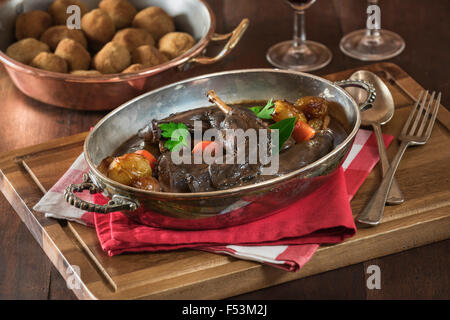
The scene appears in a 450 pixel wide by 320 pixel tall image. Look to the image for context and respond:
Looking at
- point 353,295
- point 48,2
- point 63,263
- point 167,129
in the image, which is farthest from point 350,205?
point 48,2

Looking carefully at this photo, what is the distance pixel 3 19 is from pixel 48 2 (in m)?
0.18

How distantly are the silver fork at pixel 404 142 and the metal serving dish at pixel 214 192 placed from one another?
13 cm

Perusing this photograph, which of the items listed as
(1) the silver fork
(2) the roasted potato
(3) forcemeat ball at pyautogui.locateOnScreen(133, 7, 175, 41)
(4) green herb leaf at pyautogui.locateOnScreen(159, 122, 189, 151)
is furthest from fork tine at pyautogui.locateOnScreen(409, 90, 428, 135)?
(3) forcemeat ball at pyautogui.locateOnScreen(133, 7, 175, 41)

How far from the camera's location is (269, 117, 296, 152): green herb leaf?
1571 millimetres

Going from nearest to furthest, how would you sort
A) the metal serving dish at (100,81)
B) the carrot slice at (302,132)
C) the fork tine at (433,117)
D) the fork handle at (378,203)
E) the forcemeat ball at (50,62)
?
the fork handle at (378,203) < the carrot slice at (302,132) < the fork tine at (433,117) < the metal serving dish at (100,81) < the forcemeat ball at (50,62)

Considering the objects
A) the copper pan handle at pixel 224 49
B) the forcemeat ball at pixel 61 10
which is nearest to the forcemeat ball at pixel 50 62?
the forcemeat ball at pixel 61 10

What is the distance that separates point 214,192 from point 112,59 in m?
0.90

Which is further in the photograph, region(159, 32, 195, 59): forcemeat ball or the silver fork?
region(159, 32, 195, 59): forcemeat ball

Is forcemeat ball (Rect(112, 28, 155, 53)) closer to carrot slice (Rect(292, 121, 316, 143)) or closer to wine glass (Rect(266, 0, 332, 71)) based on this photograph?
wine glass (Rect(266, 0, 332, 71))

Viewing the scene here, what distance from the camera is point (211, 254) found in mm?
1483

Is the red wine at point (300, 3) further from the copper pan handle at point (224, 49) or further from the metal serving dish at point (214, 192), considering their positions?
the metal serving dish at point (214, 192)

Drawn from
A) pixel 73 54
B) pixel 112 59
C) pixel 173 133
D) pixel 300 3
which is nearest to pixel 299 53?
pixel 300 3

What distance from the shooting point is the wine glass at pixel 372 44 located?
2.40m

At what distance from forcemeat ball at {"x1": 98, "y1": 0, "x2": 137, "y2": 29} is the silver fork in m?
1.05
